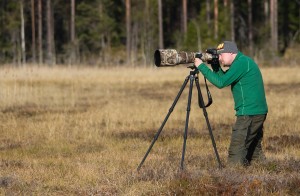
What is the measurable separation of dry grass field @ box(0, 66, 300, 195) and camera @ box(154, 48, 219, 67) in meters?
1.38

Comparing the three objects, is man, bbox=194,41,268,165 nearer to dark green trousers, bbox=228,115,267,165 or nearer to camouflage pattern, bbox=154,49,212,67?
dark green trousers, bbox=228,115,267,165

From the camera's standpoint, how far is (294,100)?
59.2 feet

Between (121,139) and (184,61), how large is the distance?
4.03 m

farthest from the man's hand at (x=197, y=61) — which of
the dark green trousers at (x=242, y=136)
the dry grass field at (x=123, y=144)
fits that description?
the dry grass field at (x=123, y=144)

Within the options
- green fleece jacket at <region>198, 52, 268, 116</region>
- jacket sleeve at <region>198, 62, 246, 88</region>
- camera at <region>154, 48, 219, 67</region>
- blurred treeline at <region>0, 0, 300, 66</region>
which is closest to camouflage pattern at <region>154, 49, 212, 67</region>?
camera at <region>154, 48, 219, 67</region>

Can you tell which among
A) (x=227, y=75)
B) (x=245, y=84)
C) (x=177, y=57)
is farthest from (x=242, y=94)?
(x=177, y=57)

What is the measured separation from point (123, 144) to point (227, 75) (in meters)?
3.48

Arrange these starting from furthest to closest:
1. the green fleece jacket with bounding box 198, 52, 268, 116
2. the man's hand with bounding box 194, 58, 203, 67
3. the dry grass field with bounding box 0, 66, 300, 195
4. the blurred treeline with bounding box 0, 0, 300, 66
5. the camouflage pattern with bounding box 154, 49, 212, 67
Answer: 1. the blurred treeline with bounding box 0, 0, 300, 66
2. the green fleece jacket with bounding box 198, 52, 268, 116
3. the man's hand with bounding box 194, 58, 203, 67
4. the camouflage pattern with bounding box 154, 49, 212, 67
5. the dry grass field with bounding box 0, 66, 300, 195

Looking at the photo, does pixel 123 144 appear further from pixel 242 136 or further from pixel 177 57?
pixel 177 57

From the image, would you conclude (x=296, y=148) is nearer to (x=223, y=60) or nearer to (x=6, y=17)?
(x=223, y=60)

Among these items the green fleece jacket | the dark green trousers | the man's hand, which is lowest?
the dark green trousers

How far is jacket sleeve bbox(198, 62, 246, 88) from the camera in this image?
25.5 ft

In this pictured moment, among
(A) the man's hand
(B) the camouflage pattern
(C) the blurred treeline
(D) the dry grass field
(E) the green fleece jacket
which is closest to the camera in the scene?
(D) the dry grass field

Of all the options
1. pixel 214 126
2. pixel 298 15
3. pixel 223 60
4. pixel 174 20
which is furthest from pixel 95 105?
pixel 174 20
